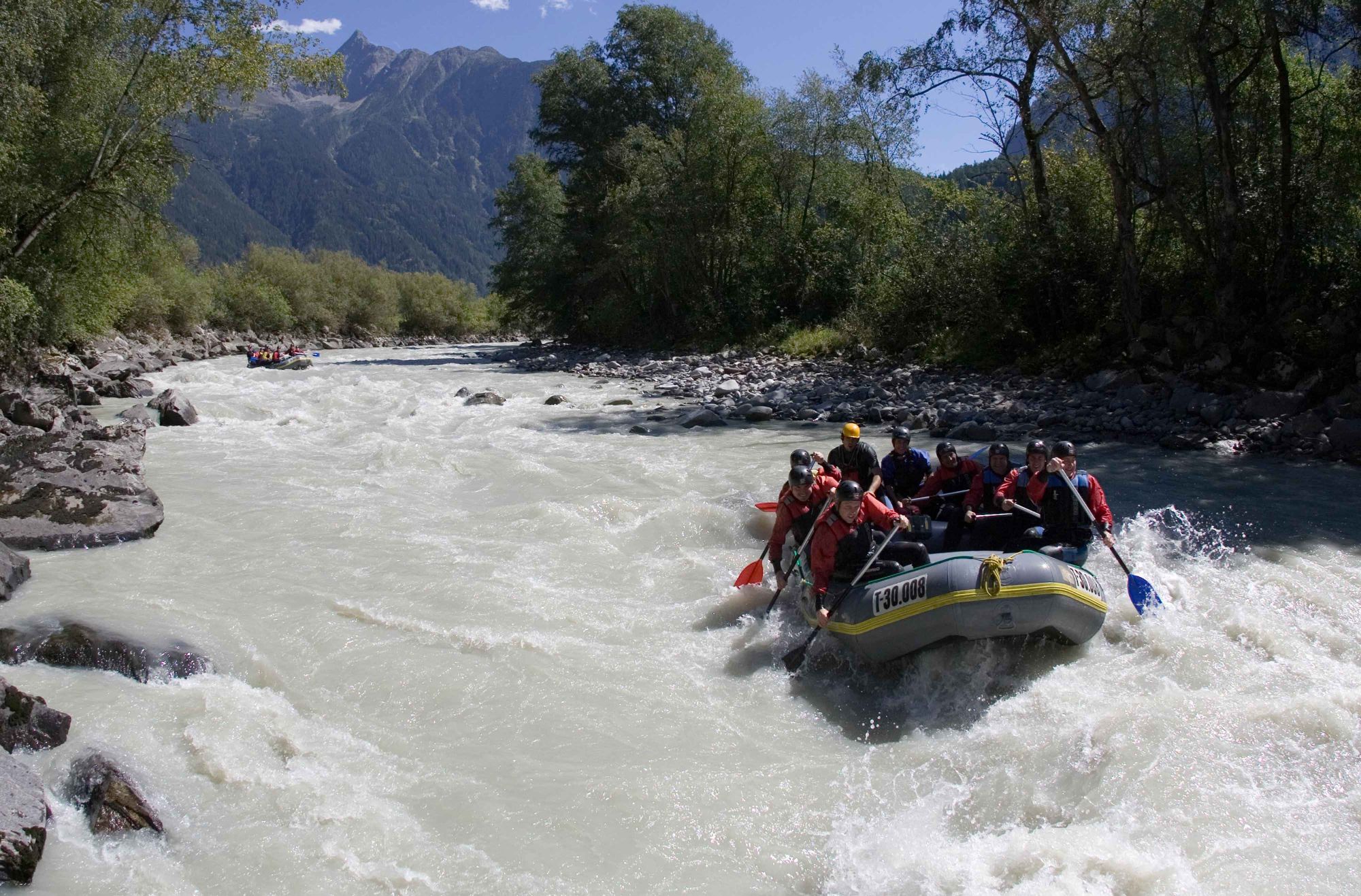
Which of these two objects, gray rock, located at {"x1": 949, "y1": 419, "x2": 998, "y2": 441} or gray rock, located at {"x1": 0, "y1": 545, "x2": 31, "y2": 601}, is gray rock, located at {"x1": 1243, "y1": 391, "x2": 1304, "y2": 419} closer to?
gray rock, located at {"x1": 949, "y1": 419, "x2": 998, "y2": 441}

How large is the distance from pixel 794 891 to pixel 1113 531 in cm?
537

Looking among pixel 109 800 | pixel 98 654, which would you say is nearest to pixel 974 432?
pixel 98 654

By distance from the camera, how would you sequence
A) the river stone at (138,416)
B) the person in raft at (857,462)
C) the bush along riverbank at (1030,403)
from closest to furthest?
the person in raft at (857,462) < the bush along riverbank at (1030,403) < the river stone at (138,416)

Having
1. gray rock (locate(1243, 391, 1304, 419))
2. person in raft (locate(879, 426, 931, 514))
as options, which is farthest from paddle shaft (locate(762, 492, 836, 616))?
gray rock (locate(1243, 391, 1304, 419))

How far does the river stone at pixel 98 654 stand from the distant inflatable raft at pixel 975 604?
12.7 ft

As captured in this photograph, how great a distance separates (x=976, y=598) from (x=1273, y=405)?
8927mm

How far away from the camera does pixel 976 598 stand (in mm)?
4945

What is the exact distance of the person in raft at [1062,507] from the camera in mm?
6391

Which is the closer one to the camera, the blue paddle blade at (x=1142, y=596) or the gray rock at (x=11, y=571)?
the blue paddle blade at (x=1142, y=596)

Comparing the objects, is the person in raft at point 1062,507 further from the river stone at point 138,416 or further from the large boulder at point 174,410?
the large boulder at point 174,410

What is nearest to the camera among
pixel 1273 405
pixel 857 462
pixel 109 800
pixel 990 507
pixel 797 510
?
pixel 109 800

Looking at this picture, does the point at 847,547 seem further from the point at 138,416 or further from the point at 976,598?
the point at 138,416

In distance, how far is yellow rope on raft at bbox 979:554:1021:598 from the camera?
4.95m

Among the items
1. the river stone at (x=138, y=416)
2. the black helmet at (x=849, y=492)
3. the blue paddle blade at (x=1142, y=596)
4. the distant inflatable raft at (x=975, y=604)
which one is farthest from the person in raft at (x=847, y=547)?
the river stone at (x=138, y=416)
